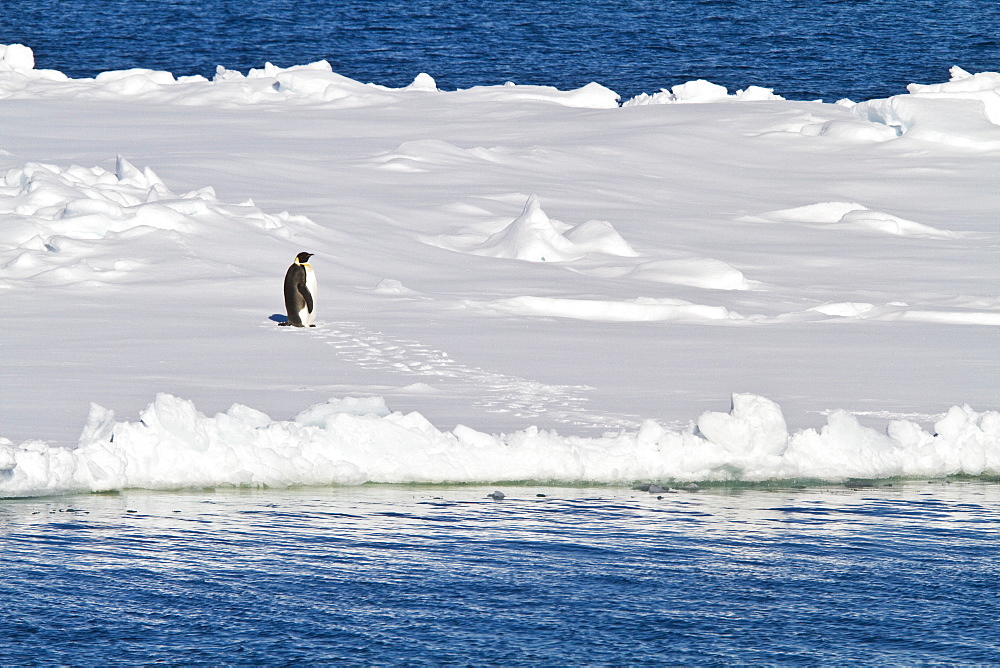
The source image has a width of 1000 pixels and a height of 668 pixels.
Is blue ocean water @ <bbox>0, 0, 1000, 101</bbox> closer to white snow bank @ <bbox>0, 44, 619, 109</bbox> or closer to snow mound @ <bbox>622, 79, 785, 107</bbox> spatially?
snow mound @ <bbox>622, 79, 785, 107</bbox>

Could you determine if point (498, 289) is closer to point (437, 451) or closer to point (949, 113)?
point (437, 451)

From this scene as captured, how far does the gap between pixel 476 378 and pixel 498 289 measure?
339cm

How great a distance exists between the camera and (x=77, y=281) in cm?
1174

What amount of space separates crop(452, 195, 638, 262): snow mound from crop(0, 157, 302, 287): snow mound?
216 centimetres

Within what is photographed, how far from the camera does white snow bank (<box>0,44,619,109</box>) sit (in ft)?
79.0

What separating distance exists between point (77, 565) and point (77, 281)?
260 inches

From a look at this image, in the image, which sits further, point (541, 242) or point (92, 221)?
point (541, 242)

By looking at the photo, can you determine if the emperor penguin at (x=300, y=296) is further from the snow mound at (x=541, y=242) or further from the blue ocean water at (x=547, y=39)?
the blue ocean water at (x=547, y=39)

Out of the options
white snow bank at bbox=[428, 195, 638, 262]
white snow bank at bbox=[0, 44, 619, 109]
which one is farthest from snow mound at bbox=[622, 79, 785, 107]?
white snow bank at bbox=[428, 195, 638, 262]

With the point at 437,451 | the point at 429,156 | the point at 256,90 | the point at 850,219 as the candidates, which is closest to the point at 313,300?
the point at 437,451

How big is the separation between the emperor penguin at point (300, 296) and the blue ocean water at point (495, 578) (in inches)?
145

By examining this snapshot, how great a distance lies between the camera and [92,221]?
13180mm

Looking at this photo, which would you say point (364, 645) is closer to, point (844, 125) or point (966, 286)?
point (966, 286)

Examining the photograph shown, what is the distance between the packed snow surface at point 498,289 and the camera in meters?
7.30
